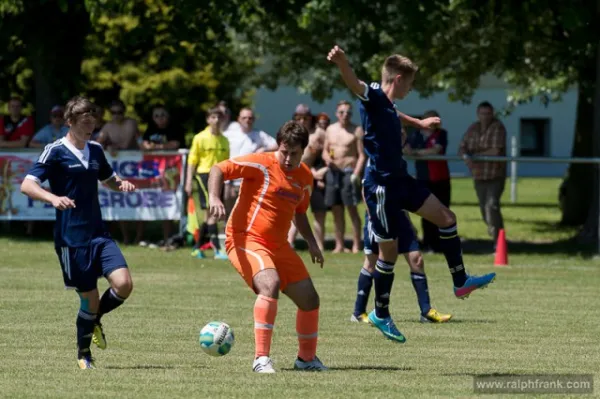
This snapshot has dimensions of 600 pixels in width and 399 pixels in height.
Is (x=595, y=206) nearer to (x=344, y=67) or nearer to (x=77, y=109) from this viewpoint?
(x=344, y=67)

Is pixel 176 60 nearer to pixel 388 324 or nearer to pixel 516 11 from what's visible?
pixel 516 11

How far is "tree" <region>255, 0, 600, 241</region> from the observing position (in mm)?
21061

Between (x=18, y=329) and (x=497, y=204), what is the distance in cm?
1009

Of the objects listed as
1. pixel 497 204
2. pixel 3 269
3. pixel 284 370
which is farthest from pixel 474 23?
pixel 284 370

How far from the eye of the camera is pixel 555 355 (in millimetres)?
10289

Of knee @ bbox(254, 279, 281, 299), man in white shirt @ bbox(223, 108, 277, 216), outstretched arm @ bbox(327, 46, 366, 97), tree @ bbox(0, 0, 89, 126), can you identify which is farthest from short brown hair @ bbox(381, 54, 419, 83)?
Result: tree @ bbox(0, 0, 89, 126)

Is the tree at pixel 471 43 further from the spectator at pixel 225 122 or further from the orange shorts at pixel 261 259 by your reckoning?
the orange shorts at pixel 261 259

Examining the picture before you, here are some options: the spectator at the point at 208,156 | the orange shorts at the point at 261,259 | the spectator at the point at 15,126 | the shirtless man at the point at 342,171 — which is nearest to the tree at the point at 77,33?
the spectator at the point at 15,126

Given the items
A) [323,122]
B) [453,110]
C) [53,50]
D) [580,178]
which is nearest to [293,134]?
[323,122]

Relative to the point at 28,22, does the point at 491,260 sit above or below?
below

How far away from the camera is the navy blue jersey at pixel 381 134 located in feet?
33.7

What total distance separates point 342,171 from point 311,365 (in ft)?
35.8

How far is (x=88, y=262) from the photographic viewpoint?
9469 millimetres

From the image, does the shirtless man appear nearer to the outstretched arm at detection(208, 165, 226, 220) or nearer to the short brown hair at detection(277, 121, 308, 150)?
the short brown hair at detection(277, 121, 308, 150)
